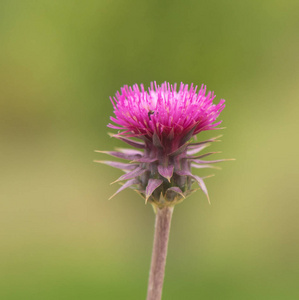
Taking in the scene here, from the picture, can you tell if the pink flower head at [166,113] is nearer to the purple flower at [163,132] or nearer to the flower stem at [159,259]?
the purple flower at [163,132]

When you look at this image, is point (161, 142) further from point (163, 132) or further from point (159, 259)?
point (159, 259)

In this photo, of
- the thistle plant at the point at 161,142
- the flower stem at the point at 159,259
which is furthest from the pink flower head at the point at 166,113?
the flower stem at the point at 159,259

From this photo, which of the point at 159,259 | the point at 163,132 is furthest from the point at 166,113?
the point at 159,259

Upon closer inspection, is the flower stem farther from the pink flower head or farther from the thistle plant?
the pink flower head

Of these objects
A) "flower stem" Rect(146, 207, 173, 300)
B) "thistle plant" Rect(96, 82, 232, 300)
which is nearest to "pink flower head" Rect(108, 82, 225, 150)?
"thistle plant" Rect(96, 82, 232, 300)

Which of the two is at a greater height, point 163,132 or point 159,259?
point 163,132

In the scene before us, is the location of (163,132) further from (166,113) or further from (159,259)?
(159,259)

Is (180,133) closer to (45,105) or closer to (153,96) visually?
(153,96)
